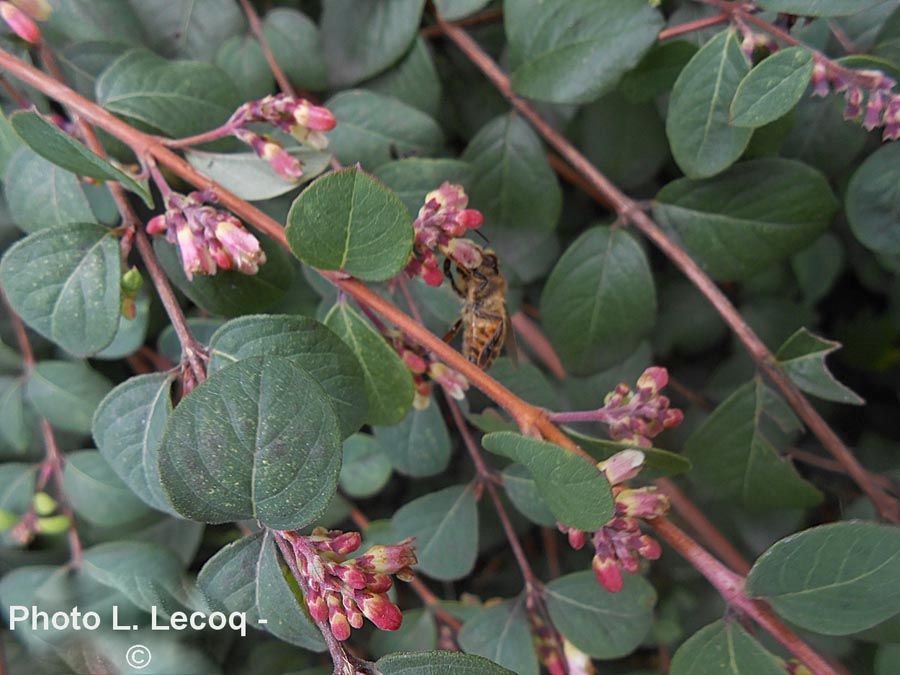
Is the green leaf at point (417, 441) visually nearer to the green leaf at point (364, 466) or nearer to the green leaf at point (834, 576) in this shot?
the green leaf at point (364, 466)

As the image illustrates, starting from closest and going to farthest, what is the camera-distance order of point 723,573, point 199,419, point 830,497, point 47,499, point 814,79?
point 199,419 → point 723,573 → point 814,79 → point 47,499 → point 830,497

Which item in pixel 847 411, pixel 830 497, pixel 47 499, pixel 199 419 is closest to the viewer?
pixel 199 419

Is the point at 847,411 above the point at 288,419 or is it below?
below

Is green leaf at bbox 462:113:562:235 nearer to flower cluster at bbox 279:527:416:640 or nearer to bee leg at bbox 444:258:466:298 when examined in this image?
bee leg at bbox 444:258:466:298

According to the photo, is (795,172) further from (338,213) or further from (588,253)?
(338,213)

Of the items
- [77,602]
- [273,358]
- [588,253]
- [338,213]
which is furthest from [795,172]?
[77,602]

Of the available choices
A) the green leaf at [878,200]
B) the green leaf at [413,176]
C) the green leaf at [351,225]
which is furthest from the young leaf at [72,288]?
the green leaf at [878,200]

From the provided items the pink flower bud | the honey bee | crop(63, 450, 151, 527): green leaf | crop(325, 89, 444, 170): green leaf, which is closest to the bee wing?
the honey bee
